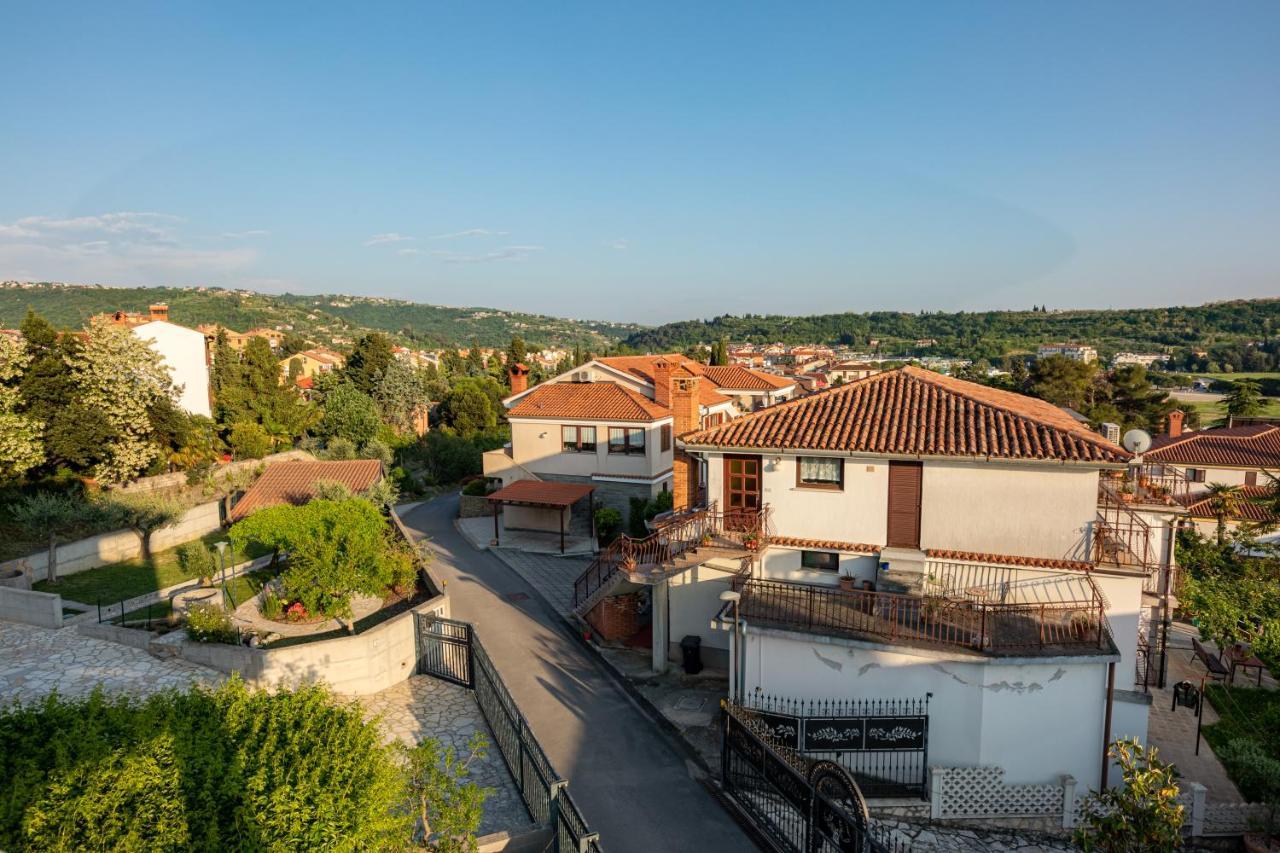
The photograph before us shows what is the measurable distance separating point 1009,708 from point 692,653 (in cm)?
713

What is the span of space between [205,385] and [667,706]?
5194cm

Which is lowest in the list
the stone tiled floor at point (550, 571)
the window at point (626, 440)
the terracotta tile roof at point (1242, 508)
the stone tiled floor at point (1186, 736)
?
the stone tiled floor at point (1186, 736)

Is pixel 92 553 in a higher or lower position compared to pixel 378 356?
lower

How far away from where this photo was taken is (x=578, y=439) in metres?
33.2

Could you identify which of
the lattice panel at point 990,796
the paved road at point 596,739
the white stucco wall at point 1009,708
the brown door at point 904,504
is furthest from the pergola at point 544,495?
the lattice panel at point 990,796

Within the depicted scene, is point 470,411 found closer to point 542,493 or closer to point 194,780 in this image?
point 542,493

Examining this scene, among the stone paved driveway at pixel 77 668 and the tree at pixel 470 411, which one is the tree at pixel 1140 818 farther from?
the tree at pixel 470 411

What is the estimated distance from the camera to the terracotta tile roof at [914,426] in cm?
1494

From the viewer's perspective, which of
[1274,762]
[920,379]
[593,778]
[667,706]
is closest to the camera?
[1274,762]

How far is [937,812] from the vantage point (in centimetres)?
1236

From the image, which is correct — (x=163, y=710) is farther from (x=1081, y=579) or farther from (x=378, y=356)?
(x=378, y=356)

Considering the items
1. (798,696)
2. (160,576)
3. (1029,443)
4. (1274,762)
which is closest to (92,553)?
(160,576)

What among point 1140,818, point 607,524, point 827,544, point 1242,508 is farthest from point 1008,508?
point 1242,508

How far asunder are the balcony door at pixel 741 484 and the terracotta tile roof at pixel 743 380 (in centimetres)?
2734
